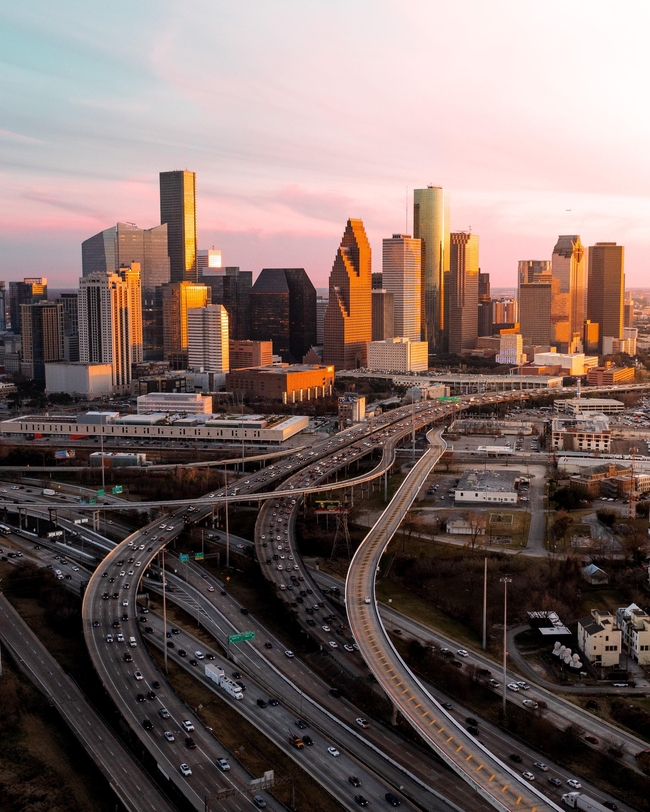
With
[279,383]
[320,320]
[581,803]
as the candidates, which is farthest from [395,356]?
[581,803]

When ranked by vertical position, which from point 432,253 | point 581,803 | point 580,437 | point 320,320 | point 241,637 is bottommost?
point 581,803

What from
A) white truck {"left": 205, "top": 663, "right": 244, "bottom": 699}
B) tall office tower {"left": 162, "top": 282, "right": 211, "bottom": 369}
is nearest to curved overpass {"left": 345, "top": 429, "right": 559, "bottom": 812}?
white truck {"left": 205, "top": 663, "right": 244, "bottom": 699}

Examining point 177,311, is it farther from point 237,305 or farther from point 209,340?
point 209,340

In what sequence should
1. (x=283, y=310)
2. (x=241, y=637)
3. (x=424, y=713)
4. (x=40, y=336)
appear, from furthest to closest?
A: (x=283, y=310)
(x=40, y=336)
(x=241, y=637)
(x=424, y=713)

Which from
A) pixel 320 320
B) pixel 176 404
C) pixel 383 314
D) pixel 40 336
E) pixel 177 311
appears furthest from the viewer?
pixel 320 320

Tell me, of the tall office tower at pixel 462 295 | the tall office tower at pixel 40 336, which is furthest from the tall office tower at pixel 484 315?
the tall office tower at pixel 40 336

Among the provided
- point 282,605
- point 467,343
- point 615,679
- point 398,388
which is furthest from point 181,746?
point 467,343
